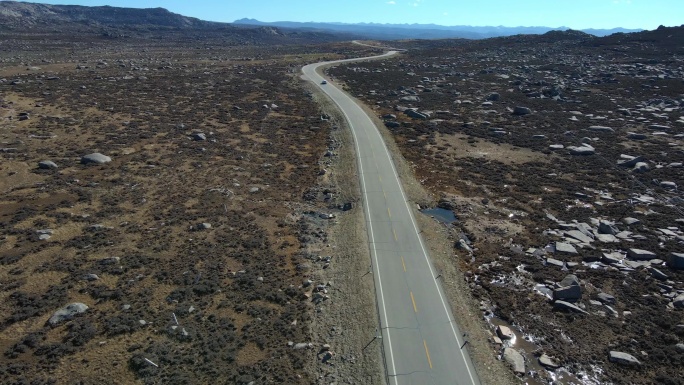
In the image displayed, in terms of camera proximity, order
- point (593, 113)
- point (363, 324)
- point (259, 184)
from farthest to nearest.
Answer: point (593, 113)
point (259, 184)
point (363, 324)

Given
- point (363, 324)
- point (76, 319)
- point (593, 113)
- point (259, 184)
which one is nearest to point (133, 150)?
point (259, 184)

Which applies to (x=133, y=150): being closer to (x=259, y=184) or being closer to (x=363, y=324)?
(x=259, y=184)

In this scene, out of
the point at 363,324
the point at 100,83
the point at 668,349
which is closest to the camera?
the point at 668,349

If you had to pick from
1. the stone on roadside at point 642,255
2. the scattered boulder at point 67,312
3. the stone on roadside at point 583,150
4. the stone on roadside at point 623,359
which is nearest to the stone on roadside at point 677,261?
the stone on roadside at point 642,255

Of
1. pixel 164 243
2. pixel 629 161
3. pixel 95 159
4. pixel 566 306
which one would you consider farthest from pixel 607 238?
pixel 95 159

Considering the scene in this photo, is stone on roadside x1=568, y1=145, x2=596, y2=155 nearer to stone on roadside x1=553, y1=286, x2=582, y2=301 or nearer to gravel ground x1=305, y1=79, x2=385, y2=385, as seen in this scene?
gravel ground x1=305, y1=79, x2=385, y2=385
